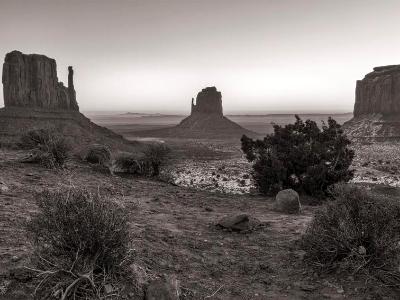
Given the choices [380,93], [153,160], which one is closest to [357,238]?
[153,160]

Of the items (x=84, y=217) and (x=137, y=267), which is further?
(x=137, y=267)

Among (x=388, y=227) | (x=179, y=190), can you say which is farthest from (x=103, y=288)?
(x=179, y=190)

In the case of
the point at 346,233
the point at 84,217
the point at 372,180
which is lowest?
the point at 372,180

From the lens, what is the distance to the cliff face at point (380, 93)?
303 feet

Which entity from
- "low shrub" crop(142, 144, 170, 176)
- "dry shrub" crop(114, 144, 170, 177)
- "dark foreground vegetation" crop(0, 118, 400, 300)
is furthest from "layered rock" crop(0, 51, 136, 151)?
"dark foreground vegetation" crop(0, 118, 400, 300)

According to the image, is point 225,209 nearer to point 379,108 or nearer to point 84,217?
point 84,217

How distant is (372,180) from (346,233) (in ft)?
65.6

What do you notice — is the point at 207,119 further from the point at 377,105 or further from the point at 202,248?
the point at 202,248

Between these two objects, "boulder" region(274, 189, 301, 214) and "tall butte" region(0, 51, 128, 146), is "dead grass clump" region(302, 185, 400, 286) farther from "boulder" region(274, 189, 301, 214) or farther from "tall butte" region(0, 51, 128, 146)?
"tall butte" region(0, 51, 128, 146)

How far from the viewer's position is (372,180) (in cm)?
2372

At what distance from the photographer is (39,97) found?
73812mm

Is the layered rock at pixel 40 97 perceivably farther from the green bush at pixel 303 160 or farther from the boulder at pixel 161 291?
the boulder at pixel 161 291

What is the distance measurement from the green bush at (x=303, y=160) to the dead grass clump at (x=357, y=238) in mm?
9804

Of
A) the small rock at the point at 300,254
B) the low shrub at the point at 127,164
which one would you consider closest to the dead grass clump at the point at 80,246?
the small rock at the point at 300,254
